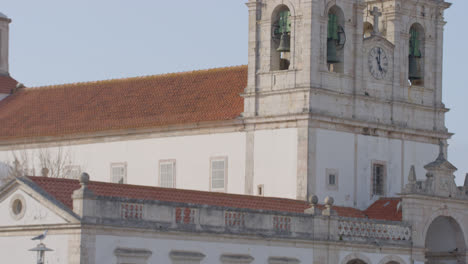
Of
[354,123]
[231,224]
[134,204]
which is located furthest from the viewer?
[354,123]

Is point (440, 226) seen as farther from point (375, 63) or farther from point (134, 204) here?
point (134, 204)

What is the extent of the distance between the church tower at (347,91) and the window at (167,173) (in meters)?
3.67

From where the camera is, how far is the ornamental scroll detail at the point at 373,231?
48.3m

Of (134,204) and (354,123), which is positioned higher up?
(354,123)

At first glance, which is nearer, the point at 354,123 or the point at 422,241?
the point at 422,241

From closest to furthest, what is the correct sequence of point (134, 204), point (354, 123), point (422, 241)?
point (134, 204) → point (422, 241) → point (354, 123)

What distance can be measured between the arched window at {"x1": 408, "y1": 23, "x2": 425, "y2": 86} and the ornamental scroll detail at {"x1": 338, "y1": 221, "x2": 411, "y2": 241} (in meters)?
9.71

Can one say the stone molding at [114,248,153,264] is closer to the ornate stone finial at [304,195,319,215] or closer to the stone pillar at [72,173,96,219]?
the stone pillar at [72,173,96,219]

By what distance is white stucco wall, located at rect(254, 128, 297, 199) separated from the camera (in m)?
52.8

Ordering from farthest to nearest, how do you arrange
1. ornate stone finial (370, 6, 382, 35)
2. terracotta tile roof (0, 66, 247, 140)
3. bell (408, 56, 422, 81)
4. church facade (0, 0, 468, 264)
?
1. bell (408, 56, 422, 81)
2. terracotta tile roof (0, 66, 247, 140)
3. ornate stone finial (370, 6, 382, 35)
4. church facade (0, 0, 468, 264)

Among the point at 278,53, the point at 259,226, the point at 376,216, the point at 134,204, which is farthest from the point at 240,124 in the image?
the point at 134,204

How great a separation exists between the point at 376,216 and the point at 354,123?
12.9 ft

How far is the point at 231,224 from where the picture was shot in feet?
146

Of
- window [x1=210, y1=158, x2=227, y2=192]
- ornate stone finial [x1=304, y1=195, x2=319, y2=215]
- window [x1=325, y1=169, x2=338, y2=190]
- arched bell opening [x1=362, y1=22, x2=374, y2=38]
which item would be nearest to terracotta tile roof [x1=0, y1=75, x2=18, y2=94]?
window [x1=210, y1=158, x2=227, y2=192]
